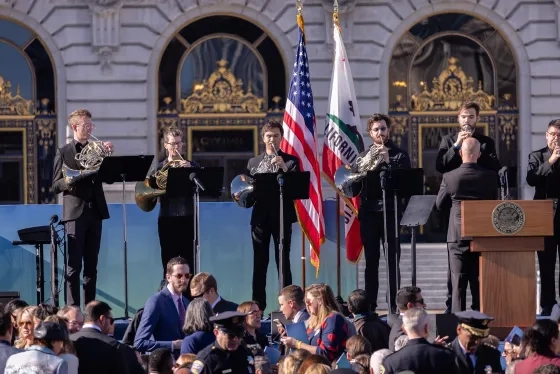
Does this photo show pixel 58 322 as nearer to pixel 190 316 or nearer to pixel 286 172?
pixel 190 316

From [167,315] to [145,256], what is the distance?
5174 millimetres

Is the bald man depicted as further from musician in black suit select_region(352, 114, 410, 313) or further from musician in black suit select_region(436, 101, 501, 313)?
musician in black suit select_region(352, 114, 410, 313)

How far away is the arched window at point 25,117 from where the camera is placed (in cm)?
3105

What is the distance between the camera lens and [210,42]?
103 ft

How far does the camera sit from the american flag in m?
18.8

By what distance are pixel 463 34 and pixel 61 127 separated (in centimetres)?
823

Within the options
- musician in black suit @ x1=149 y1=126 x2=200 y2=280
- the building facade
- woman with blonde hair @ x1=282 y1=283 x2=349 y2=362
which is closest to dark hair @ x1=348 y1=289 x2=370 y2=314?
woman with blonde hair @ x1=282 y1=283 x2=349 y2=362

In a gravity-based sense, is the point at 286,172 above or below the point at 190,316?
above

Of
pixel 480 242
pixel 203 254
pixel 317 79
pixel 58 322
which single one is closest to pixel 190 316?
pixel 58 322

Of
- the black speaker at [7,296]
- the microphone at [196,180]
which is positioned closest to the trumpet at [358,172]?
the microphone at [196,180]

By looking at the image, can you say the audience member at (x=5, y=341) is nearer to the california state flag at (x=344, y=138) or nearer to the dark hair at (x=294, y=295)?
the dark hair at (x=294, y=295)

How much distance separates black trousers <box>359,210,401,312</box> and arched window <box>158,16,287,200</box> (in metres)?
13.9

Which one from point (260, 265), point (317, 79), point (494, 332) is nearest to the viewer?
point (494, 332)

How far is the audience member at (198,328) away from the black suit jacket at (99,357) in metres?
0.91
